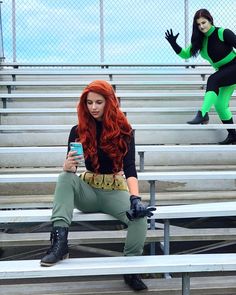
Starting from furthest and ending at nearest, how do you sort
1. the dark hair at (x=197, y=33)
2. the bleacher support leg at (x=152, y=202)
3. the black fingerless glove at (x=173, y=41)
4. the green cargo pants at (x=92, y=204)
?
the black fingerless glove at (x=173, y=41), the dark hair at (x=197, y=33), the bleacher support leg at (x=152, y=202), the green cargo pants at (x=92, y=204)

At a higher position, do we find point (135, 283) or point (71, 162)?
point (71, 162)

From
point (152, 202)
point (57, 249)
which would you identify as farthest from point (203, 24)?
point (57, 249)

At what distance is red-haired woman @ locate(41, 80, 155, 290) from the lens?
2166 millimetres

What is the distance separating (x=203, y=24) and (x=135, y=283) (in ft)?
8.52

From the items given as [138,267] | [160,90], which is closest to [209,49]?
[160,90]

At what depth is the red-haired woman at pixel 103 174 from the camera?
2166 millimetres

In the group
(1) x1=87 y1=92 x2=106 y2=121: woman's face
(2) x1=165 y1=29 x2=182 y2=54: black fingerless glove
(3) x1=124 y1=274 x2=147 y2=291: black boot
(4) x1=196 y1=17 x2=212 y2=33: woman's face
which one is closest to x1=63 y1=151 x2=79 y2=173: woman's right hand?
(1) x1=87 y1=92 x2=106 y2=121: woman's face

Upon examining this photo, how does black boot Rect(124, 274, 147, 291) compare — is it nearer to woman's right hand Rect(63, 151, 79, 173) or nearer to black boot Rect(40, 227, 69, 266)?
black boot Rect(40, 227, 69, 266)

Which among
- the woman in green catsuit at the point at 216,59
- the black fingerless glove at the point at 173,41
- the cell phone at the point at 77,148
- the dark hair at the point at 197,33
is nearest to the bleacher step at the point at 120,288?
the cell phone at the point at 77,148

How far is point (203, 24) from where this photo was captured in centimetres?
403

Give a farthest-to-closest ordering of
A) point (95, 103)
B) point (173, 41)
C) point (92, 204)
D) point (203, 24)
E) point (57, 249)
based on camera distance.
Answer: point (173, 41)
point (203, 24)
point (92, 204)
point (95, 103)
point (57, 249)

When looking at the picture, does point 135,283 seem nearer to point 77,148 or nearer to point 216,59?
point 77,148

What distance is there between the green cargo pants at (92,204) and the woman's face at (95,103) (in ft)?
1.08

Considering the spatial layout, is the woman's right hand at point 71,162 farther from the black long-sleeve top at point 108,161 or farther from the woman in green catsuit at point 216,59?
the woman in green catsuit at point 216,59
